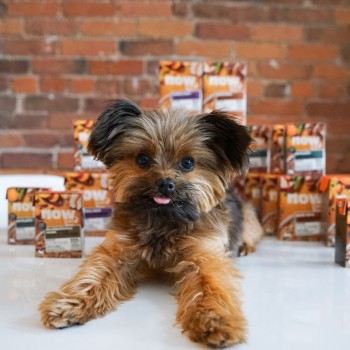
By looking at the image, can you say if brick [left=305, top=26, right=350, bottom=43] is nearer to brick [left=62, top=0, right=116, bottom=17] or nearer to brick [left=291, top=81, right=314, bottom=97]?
brick [left=291, top=81, right=314, bottom=97]

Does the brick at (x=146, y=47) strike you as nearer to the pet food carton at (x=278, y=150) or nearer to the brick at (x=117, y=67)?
the brick at (x=117, y=67)

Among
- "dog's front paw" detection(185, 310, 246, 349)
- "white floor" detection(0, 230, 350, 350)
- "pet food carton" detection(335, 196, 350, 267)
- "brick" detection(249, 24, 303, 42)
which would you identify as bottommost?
"white floor" detection(0, 230, 350, 350)

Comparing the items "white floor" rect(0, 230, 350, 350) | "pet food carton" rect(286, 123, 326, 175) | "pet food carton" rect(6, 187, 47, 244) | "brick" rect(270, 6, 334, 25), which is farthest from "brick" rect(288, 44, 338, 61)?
"pet food carton" rect(6, 187, 47, 244)

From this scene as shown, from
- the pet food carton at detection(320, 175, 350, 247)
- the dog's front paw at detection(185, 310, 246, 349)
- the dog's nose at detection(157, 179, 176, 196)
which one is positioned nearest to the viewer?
the dog's front paw at detection(185, 310, 246, 349)

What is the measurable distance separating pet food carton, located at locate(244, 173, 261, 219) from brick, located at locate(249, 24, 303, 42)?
2.70ft

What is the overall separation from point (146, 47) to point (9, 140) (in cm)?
90

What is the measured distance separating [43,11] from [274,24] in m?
1.24

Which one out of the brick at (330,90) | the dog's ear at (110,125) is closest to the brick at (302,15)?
the brick at (330,90)

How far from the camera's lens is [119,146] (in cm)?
135

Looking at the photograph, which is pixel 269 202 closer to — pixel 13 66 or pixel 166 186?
pixel 166 186

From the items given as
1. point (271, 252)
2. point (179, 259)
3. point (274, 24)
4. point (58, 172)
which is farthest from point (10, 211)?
point (274, 24)

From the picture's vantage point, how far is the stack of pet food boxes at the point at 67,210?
162 centimetres

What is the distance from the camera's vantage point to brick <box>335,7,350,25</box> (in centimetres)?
242

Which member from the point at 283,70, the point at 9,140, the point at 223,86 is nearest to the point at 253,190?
the point at 223,86
